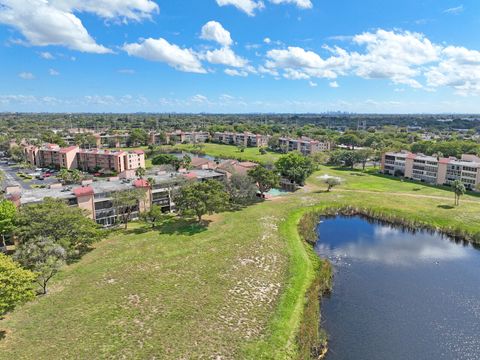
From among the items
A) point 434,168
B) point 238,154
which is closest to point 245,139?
point 238,154

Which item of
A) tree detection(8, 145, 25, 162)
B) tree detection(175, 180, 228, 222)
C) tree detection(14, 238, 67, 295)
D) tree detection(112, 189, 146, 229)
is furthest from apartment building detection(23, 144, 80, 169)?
tree detection(14, 238, 67, 295)

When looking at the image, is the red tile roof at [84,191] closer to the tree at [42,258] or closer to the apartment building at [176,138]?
the tree at [42,258]

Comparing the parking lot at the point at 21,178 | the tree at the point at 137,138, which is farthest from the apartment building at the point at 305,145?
the parking lot at the point at 21,178

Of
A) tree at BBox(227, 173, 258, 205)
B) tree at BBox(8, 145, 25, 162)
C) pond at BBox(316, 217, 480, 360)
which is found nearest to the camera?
pond at BBox(316, 217, 480, 360)

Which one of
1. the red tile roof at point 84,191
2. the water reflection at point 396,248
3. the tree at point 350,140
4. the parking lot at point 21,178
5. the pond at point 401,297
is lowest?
the pond at point 401,297

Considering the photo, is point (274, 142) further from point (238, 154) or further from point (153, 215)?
point (153, 215)

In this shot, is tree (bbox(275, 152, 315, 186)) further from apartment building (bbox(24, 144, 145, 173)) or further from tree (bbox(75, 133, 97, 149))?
tree (bbox(75, 133, 97, 149))
